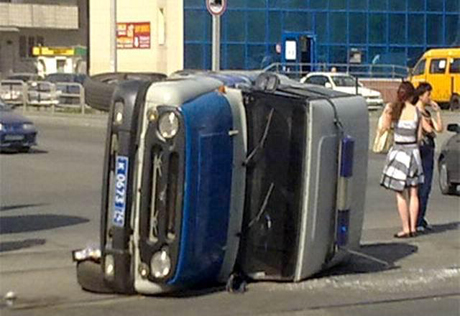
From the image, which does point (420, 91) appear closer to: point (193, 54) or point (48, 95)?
point (48, 95)

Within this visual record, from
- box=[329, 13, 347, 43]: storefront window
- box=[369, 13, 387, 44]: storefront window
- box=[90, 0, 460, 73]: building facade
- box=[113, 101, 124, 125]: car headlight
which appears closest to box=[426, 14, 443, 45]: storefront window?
box=[90, 0, 460, 73]: building facade

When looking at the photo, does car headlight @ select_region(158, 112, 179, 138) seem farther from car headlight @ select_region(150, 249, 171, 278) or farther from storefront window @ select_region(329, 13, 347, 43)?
storefront window @ select_region(329, 13, 347, 43)

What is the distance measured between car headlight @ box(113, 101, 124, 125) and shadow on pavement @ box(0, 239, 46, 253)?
10.8ft

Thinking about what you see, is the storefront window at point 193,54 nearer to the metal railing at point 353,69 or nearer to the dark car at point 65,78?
the metal railing at point 353,69

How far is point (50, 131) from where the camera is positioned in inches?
1388

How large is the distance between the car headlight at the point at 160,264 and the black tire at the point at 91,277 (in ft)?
1.74

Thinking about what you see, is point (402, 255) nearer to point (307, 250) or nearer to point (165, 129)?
point (307, 250)

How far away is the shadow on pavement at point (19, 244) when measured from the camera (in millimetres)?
12750

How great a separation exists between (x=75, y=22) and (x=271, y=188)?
223ft

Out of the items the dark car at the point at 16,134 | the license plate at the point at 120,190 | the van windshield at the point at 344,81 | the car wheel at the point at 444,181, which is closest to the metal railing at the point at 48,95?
the van windshield at the point at 344,81

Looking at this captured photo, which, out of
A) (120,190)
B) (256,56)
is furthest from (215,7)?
(256,56)

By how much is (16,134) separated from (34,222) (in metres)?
11.8

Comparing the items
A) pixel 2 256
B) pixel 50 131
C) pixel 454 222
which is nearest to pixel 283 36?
pixel 50 131

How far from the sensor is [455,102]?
43.6 m
